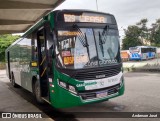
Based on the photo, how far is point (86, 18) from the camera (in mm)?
6945

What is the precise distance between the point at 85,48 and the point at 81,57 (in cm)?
29

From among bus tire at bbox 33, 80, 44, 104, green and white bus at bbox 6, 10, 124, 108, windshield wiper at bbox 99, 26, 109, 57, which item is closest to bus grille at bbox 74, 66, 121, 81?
green and white bus at bbox 6, 10, 124, 108

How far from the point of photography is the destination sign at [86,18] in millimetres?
6695

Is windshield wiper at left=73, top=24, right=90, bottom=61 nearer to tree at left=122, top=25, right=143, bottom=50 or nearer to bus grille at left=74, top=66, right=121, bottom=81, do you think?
bus grille at left=74, top=66, right=121, bottom=81

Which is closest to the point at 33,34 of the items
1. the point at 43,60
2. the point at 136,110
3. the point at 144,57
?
the point at 43,60

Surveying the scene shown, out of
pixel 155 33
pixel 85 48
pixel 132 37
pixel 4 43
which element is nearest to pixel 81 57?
pixel 85 48

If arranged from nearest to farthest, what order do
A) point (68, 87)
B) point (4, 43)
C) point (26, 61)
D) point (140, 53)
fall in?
point (68, 87), point (26, 61), point (140, 53), point (4, 43)

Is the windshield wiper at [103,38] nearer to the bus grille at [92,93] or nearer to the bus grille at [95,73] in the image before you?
the bus grille at [95,73]

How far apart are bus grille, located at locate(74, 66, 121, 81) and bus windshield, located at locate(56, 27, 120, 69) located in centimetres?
16

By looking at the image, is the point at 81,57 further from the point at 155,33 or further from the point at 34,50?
the point at 155,33

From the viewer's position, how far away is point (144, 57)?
40750 mm

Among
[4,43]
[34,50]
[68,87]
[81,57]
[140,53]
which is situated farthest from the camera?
[4,43]

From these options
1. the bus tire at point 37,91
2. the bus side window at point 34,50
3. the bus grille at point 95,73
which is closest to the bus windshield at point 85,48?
the bus grille at point 95,73

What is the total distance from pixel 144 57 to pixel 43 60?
116 ft
